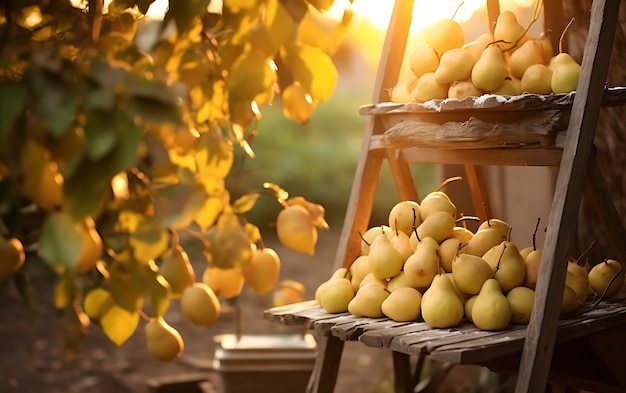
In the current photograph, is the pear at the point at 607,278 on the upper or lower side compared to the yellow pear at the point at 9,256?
upper

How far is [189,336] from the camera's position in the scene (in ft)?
14.7

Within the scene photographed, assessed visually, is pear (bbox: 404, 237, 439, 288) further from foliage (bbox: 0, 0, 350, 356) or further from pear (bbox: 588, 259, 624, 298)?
foliage (bbox: 0, 0, 350, 356)

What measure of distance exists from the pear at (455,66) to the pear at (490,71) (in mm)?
35

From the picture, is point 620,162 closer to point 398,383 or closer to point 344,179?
point 398,383

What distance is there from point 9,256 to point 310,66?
1.16 ft

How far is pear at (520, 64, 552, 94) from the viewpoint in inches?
60.1

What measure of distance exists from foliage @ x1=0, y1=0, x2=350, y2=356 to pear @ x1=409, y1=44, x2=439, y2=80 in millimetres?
822

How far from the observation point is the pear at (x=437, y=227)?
1.60 meters

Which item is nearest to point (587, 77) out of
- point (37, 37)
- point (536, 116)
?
point (536, 116)

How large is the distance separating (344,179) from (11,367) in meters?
4.15

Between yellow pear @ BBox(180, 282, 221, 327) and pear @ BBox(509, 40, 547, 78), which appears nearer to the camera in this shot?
yellow pear @ BBox(180, 282, 221, 327)

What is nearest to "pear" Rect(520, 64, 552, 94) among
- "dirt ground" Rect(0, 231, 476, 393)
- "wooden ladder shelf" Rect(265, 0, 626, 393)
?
"wooden ladder shelf" Rect(265, 0, 626, 393)

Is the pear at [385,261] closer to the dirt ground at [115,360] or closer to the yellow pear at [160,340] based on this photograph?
the yellow pear at [160,340]

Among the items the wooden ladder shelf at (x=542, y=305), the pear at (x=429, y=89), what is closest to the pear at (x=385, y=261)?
the wooden ladder shelf at (x=542, y=305)
